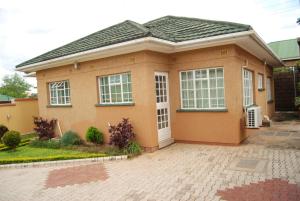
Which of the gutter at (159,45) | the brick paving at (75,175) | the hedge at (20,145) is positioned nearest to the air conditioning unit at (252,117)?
the gutter at (159,45)

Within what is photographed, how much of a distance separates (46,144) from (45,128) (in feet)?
4.31

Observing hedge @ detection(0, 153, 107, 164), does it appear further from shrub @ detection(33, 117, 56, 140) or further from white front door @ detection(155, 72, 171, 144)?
shrub @ detection(33, 117, 56, 140)

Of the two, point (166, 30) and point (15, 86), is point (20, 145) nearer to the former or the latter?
point (166, 30)

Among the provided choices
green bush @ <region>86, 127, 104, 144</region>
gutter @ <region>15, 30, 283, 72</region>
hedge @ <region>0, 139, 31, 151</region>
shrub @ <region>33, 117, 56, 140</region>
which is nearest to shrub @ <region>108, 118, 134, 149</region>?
green bush @ <region>86, 127, 104, 144</region>

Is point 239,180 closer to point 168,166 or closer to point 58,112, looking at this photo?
point 168,166

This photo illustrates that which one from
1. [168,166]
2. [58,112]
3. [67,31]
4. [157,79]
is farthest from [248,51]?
[67,31]

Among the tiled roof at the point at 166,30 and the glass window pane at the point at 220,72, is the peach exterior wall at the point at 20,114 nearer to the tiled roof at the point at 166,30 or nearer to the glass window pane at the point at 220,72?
the tiled roof at the point at 166,30

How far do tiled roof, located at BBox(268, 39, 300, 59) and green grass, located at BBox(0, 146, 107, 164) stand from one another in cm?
1885

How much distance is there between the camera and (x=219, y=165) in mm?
7035

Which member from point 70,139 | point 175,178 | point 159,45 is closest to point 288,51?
point 159,45

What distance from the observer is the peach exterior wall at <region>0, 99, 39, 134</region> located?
47.8 feet

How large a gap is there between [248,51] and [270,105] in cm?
730

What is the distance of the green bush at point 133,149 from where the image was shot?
28.8ft

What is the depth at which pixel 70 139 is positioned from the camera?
36.9 feet
